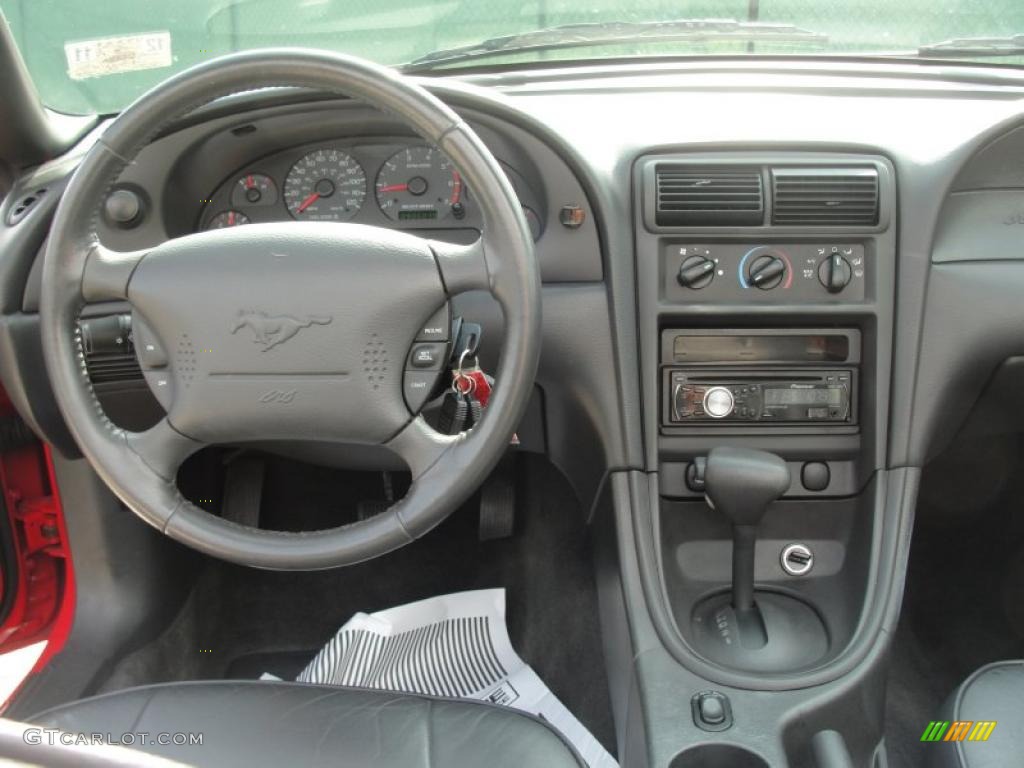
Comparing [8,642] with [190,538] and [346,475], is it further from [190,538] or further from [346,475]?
[190,538]

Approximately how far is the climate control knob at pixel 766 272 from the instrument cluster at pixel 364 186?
1.51 feet

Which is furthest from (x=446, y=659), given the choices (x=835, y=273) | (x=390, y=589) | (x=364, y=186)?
(x=835, y=273)

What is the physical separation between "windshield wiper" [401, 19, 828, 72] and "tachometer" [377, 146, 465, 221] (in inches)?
10.9

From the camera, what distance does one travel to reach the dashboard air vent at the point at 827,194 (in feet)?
4.94

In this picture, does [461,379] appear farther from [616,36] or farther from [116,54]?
[116,54]

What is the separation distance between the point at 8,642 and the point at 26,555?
158 mm

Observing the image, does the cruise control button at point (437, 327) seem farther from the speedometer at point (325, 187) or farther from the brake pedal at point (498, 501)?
the brake pedal at point (498, 501)

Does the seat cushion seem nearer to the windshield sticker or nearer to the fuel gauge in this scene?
the fuel gauge

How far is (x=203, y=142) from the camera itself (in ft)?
5.10

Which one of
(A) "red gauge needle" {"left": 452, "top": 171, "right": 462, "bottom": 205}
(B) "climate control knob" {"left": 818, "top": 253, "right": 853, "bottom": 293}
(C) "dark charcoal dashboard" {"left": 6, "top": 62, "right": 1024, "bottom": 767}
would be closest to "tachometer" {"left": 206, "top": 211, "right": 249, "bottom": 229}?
(C) "dark charcoal dashboard" {"left": 6, "top": 62, "right": 1024, "bottom": 767}

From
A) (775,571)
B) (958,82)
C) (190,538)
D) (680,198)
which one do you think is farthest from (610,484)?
(958,82)

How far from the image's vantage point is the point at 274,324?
1.16 meters

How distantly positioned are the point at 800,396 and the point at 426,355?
0.71m

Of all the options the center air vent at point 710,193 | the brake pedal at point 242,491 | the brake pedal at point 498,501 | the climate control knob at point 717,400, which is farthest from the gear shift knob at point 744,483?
the brake pedal at point 242,491
